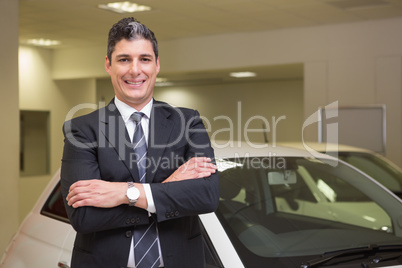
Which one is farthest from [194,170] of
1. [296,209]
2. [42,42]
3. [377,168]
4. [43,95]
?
[43,95]

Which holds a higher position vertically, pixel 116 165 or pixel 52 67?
pixel 52 67

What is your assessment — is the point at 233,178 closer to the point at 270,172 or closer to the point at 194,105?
the point at 270,172

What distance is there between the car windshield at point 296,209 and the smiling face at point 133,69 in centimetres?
77

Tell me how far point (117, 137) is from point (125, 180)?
14 cm

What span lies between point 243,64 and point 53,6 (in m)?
3.42

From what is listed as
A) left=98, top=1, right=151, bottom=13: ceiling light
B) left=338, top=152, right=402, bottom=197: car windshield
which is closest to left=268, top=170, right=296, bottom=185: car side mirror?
left=338, top=152, right=402, bottom=197: car windshield

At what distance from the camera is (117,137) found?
186 centimetres

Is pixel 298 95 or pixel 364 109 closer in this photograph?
pixel 364 109

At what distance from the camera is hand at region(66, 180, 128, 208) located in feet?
5.71

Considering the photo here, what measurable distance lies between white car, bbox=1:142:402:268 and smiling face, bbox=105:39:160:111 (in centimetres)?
68

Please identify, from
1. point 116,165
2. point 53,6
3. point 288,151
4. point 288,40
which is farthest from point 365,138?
point 116,165

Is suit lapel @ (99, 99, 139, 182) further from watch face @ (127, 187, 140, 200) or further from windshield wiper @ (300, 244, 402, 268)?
windshield wiper @ (300, 244, 402, 268)

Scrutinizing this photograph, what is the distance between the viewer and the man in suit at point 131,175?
175 centimetres

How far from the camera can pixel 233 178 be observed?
2.71 m
